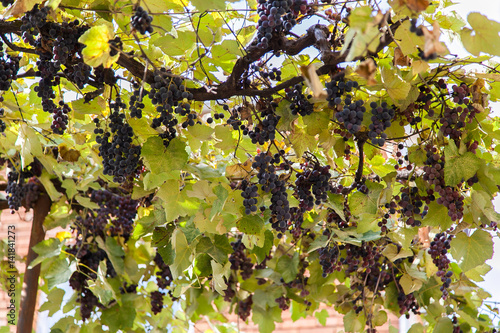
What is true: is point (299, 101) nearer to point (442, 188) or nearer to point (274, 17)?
point (274, 17)

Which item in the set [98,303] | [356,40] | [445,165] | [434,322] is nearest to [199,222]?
[445,165]

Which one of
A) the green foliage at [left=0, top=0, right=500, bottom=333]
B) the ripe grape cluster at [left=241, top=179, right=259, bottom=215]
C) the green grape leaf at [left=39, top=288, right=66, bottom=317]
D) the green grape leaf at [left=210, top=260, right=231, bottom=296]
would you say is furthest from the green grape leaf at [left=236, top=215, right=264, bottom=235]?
the green grape leaf at [left=39, top=288, right=66, bottom=317]

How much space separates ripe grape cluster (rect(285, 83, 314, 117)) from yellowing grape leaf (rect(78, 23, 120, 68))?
46 cm

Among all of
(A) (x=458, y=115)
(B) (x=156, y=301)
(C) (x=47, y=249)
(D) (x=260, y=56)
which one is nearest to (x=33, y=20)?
(D) (x=260, y=56)

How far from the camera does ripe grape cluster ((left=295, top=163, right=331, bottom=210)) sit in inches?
50.5

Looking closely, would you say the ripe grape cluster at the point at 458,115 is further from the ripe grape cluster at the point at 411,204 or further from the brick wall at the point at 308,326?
the brick wall at the point at 308,326

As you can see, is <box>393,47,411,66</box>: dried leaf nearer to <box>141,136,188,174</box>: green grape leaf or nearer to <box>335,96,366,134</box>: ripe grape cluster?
<box>335,96,366,134</box>: ripe grape cluster

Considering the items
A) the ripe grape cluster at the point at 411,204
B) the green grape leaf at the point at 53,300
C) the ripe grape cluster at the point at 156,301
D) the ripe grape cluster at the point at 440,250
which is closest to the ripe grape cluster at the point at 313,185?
the ripe grape cluster at the point at 411,204

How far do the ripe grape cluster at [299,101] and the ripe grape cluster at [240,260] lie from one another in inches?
42.0

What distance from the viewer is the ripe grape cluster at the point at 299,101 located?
115 centimetres

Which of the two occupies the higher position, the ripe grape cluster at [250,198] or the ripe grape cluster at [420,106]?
the ripe grape cluster at [420,106]

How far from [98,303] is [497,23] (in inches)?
Result: 77.7

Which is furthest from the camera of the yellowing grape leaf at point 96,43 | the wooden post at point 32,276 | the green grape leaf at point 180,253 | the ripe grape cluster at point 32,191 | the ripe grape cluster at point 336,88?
the ripe grape cluster at point 32,191

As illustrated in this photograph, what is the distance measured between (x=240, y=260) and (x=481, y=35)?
1.55 metres
